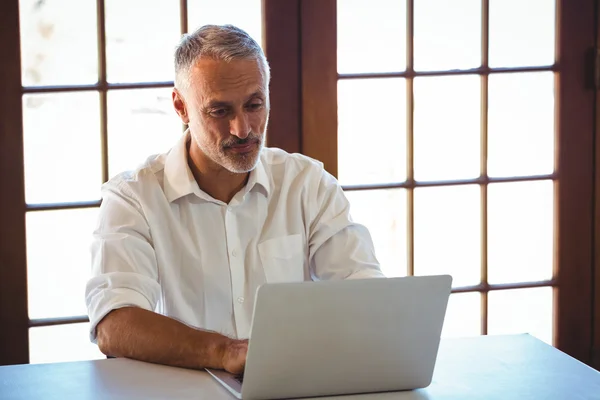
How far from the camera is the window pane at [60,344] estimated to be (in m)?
2.93

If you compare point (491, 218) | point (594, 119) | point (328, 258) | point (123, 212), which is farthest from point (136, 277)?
point (594, 119)

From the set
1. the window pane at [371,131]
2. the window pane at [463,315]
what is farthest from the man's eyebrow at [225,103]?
the window pane at [463,315]

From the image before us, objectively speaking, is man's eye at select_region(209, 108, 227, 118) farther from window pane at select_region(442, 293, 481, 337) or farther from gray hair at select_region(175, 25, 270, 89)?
window pane at select_region(442, 293, 481, 337)

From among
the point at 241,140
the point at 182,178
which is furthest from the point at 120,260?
the point at 241,140

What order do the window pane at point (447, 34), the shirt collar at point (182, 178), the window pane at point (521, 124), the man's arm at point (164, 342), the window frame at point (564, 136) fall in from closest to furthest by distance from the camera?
1. the man's arm at point (164, 342)
2. the shirt collar at point (182, 178)
3. the window frame at point (564, 136)
4. the window pane at point (447, 34)
5. the window pane at point (521, 124)

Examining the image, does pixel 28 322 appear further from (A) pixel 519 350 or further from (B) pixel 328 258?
(A) pixel 519 350

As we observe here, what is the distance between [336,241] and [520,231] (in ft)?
3.29

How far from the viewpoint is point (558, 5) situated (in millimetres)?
3211

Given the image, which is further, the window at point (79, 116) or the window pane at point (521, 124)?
the window pane at point (521, 124)

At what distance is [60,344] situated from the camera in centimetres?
296

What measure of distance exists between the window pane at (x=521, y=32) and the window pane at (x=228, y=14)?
80 centimetres

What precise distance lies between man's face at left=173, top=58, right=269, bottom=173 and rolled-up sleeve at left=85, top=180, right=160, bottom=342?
0.26 m

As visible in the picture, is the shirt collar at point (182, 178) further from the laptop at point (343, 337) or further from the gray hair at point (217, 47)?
the laptop at point (343, 337)

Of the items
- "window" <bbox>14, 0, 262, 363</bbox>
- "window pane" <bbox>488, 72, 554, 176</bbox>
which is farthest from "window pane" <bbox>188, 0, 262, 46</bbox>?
"window pane" <bbox>488, 72, 554, 176</bbox>
